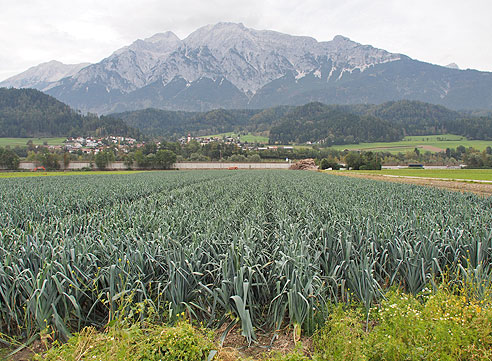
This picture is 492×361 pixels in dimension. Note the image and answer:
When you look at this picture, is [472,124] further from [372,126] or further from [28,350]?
[28,350]

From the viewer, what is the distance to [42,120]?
166 metres

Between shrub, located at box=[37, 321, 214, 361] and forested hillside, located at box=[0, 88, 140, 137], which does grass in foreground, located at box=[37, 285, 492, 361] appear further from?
forested hillside, located at box=[0, 88, 140, 137]

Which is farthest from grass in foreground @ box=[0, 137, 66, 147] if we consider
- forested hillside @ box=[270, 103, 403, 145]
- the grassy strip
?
the grassy strip

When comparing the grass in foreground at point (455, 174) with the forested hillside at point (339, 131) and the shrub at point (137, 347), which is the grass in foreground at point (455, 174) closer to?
the shrub at point (137, 347)

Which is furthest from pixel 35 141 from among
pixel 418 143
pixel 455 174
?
pixel 418 143

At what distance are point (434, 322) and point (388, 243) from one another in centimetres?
172

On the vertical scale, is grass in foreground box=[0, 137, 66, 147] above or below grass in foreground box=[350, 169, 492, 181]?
above

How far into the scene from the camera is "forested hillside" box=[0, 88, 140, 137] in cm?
16025

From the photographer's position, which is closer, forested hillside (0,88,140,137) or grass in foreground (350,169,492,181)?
grass in foreground (350,169,492,181)

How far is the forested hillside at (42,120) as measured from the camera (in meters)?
160

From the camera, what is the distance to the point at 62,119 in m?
172

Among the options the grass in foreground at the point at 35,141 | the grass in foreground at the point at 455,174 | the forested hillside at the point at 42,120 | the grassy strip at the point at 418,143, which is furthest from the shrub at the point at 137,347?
the forested hillside at the point at 42,120

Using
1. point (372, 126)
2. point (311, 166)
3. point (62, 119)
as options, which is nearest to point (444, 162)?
point (311, 166)

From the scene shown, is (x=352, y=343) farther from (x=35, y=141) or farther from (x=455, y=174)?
(x=35, y=141)
